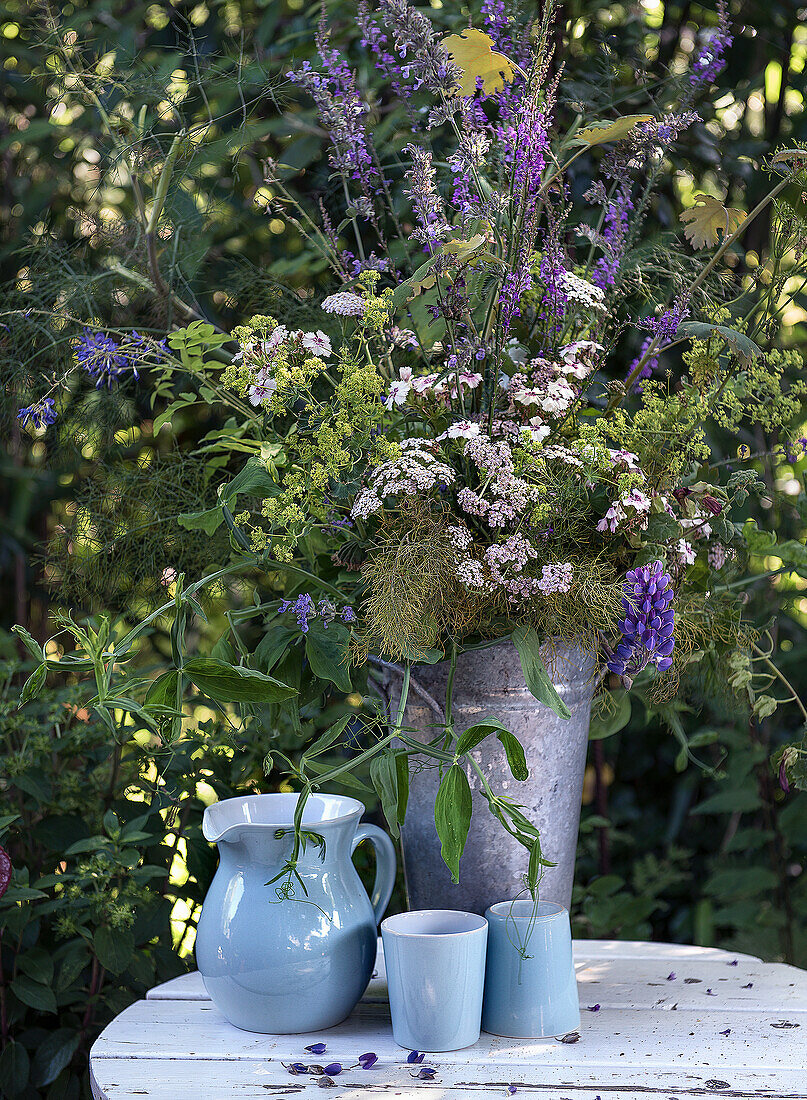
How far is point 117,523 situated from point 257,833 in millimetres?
408

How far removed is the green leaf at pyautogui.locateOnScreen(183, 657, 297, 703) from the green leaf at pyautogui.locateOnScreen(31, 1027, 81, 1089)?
589 mm

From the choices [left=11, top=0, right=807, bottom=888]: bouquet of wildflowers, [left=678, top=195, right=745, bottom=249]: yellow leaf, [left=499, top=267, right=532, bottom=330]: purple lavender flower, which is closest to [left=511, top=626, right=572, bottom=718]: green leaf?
[left=11, top=0, right=807, bottom=888]: bouquet of wildflowers

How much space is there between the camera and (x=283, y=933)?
687mm

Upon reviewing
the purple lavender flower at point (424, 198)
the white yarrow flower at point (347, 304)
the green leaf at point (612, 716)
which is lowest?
the green leaf at point (612, 716)

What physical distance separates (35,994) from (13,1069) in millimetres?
82

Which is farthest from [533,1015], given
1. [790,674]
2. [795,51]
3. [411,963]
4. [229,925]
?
[795,51]

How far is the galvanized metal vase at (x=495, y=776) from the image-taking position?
0.74 m

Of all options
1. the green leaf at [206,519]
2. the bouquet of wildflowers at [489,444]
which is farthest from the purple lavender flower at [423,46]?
the green leaf at [206,519]

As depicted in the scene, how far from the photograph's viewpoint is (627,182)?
2.61 ft

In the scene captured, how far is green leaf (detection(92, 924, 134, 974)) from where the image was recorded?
3.06ft

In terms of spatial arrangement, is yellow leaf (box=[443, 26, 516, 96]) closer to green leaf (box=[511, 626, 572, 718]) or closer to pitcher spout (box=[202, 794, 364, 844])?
green leaf (box=[511, 626, 572, 718])

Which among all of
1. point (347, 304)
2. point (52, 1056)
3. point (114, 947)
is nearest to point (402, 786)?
point (347, 304)

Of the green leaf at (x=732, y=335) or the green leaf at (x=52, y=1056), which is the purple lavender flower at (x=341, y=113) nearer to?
the green leaf at (x=732, y=335)

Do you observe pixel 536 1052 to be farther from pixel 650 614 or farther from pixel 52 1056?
pixel 52 1056
